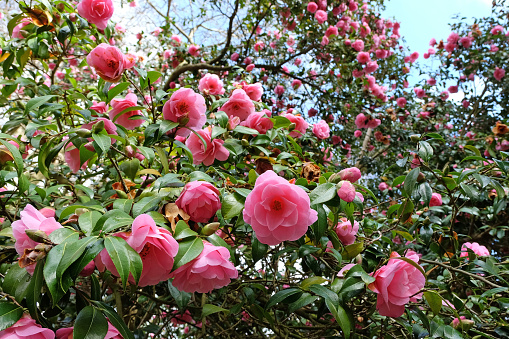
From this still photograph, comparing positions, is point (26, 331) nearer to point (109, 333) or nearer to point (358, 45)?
point (109, 333)

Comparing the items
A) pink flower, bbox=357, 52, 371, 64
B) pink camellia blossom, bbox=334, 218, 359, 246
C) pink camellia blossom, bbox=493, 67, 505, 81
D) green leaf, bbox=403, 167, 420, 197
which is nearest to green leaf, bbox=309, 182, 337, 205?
pink camellia blossom, bbox=334, 218, 359, 246

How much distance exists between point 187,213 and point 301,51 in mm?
2987

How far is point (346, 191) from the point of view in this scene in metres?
0.70

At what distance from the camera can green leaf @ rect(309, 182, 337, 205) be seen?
2.26 feet

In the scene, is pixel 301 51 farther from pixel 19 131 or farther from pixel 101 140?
pixel 101 140

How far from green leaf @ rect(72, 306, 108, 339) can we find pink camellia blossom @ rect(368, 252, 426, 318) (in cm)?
50

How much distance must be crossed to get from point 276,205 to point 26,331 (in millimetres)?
448

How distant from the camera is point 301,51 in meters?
3.34

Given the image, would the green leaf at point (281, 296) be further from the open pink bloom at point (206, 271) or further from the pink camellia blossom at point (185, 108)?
the pink camellia blossom at point (185, 108)

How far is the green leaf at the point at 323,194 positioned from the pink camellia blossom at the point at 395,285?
18 centimetres

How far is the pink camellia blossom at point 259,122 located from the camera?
44.0 inches

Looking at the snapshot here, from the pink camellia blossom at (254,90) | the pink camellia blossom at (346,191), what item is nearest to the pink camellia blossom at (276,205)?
the pink camellia blossom at (346,191)

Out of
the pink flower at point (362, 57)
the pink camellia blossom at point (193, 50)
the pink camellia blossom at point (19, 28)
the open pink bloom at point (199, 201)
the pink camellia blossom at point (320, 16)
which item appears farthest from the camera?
the pink camellia blossom at point (193, 50)

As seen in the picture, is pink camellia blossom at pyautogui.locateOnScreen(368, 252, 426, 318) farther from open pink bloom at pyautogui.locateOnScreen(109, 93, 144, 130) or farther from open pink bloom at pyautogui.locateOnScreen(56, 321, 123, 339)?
open pink bloom at pyautogui.locateOnScreen(109, 93, 144, 130)
